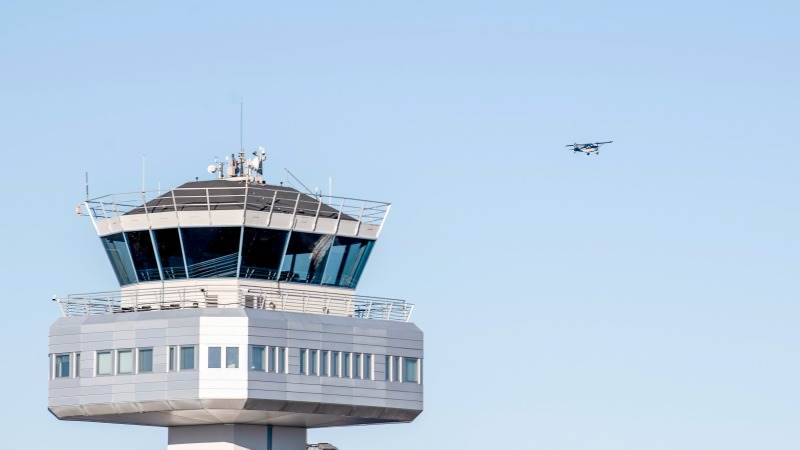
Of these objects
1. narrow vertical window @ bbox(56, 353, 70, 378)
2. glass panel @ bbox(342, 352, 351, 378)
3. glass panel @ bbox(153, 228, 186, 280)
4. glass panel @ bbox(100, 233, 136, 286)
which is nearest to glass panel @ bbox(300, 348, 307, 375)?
glass panel @ bbox(342, 352, 351, 378)

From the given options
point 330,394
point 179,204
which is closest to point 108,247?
point 179,204

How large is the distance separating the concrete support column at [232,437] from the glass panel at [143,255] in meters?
7.54

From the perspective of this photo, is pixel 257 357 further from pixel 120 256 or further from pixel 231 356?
pixel 120 256

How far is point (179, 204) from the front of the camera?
138750mm

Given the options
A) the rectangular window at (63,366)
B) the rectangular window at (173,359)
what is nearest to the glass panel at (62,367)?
the rectangular window at (63,366)

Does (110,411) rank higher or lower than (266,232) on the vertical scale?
lower

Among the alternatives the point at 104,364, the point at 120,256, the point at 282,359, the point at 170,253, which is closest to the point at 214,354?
the point at 282,359

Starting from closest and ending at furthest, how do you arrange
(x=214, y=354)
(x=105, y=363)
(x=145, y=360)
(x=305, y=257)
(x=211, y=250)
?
(x=214, y=354) < (x=145, y=360) < (x=105, y=363) < (x=211, y=250) < (x=305, y=257)

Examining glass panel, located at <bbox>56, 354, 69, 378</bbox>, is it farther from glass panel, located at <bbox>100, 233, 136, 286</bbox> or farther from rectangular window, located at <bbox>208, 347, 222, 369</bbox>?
rectangular window, located at <bbox>208, 347, 222, 369</bbox>

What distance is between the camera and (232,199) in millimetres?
138875

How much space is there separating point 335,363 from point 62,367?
12.9m

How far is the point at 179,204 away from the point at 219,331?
7.41 meters

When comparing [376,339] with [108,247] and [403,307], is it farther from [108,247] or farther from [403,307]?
[108,247]

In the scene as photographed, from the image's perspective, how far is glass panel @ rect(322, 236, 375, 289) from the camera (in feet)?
462
